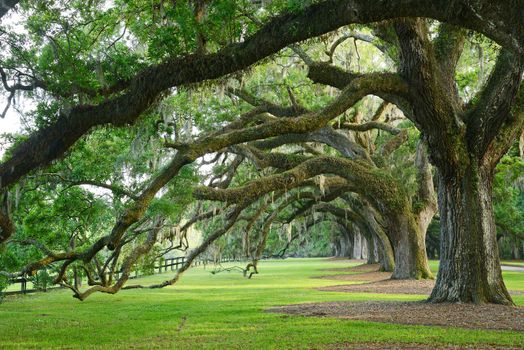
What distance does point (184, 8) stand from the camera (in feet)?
27.2

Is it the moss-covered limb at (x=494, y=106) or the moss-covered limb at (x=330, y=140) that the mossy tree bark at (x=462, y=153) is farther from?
the moss-covered limb at (x=330, y=140)

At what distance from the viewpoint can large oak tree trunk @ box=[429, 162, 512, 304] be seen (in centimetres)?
1114

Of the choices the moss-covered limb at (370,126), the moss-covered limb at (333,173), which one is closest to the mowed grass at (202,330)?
the moss-covered limb at (333,173)

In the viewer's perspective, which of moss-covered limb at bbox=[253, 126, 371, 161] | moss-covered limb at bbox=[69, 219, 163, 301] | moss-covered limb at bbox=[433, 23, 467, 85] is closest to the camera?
moss-covered limb at bbox=[433, 23, 467, 85]

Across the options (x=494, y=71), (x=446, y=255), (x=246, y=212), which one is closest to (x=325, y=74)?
(x=494, y=71)

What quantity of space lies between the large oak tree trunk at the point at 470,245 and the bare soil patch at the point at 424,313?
0.42 meters

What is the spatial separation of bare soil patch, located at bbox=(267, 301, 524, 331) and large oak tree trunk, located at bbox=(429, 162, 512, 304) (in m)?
0.42

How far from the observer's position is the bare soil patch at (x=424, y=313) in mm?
8898

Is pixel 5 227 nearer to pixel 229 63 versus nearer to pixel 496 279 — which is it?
pixel 229 63

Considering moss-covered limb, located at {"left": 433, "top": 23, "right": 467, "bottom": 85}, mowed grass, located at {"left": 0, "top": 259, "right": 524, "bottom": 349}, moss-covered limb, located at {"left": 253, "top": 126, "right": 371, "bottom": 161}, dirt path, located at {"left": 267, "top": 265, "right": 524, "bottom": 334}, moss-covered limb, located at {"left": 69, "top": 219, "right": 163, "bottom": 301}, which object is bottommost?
mowed grass, located at {"left": 0, "top": 259, "right": 524, "bottom": 349}

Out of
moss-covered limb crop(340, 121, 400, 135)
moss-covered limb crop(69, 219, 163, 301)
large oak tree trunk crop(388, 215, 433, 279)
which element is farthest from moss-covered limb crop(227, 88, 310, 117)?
large oak tree trunk crop(388, 215, 433, 279)

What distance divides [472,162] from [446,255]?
2.05 metres

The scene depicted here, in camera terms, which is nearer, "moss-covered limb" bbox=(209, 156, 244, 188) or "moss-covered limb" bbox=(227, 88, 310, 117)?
"moss-covered limb" bbox=(227, 88, 310, 117)

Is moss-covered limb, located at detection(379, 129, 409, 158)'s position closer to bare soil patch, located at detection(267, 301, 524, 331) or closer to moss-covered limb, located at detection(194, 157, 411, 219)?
moss-covered limb, located at detection(194, 157, 411, 219)
